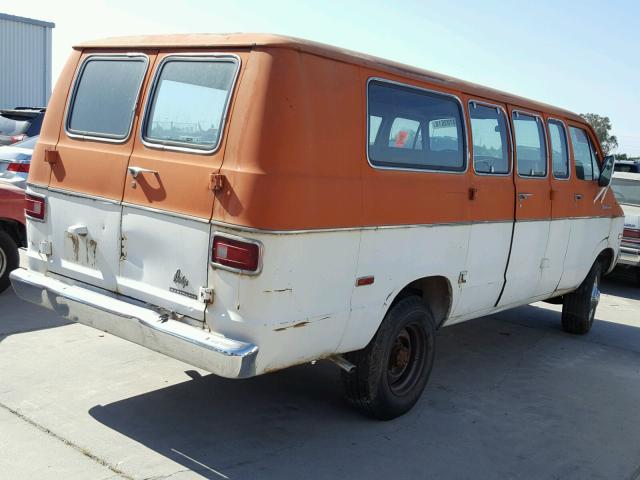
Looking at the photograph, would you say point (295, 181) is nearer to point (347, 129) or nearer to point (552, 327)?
point (347, 129)

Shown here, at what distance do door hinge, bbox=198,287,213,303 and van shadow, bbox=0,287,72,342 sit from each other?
284 cm

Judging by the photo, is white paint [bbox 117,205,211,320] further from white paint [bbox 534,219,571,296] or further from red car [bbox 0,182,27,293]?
white paint [bbox 534,219,571,296]

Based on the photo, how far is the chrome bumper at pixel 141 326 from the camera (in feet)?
11.8

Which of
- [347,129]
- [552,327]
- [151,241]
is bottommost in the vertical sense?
[552,327]

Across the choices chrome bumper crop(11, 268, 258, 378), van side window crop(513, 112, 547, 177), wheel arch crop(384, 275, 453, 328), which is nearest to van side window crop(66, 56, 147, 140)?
chrome bumper crop(11, 268, 258, 378)

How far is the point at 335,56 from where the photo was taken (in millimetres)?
3971

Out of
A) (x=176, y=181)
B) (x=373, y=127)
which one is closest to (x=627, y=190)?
(x=373, y=127)

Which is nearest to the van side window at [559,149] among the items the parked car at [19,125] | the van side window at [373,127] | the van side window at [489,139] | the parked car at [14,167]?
the van side window at [489,139]

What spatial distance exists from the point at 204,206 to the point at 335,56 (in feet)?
3.72

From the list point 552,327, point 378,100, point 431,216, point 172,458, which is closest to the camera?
point 172,458

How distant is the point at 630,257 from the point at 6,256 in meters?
8.56

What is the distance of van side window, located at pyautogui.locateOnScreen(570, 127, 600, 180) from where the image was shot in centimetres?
683

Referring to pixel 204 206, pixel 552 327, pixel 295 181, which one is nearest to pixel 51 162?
pixel 204 206

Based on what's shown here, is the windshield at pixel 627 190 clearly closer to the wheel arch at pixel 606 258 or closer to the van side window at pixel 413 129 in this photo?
the wheel arch at pixel 606 258
